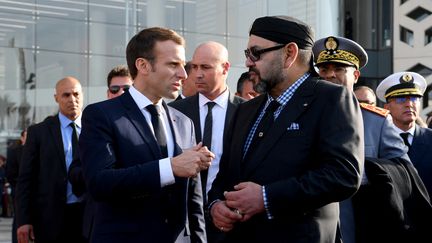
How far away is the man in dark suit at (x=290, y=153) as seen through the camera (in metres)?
2.99

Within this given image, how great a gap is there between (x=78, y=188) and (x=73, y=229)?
574mm

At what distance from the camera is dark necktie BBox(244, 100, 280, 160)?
3238 mm

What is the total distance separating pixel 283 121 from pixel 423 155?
9.11 ft

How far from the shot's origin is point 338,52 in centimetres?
414

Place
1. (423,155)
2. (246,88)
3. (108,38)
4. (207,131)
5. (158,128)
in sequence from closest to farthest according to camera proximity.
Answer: (158,128) → (207,131) → (423,155) → (246,88) → (108,38)

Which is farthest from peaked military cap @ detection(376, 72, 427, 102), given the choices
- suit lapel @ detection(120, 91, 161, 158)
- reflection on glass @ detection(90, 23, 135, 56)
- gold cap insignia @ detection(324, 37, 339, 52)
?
reflection on glass @ detection(90, 23, 135, 56)

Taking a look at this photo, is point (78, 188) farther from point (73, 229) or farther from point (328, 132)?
point (328, 132)

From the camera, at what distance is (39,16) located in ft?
56.5

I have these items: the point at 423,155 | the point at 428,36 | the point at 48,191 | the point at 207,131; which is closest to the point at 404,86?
the point at 423,155

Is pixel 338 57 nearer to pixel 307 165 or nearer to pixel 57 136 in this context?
pixel 307 165

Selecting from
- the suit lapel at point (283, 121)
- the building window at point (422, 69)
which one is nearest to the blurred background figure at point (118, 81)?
the suit lapel at point (283, 121)

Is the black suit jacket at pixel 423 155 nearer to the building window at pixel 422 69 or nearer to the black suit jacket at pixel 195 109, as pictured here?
the black suit jacket at pixel 195 109

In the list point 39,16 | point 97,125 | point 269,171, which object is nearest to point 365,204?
point 269,171

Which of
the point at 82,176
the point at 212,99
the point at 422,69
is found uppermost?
the point at 422,69
